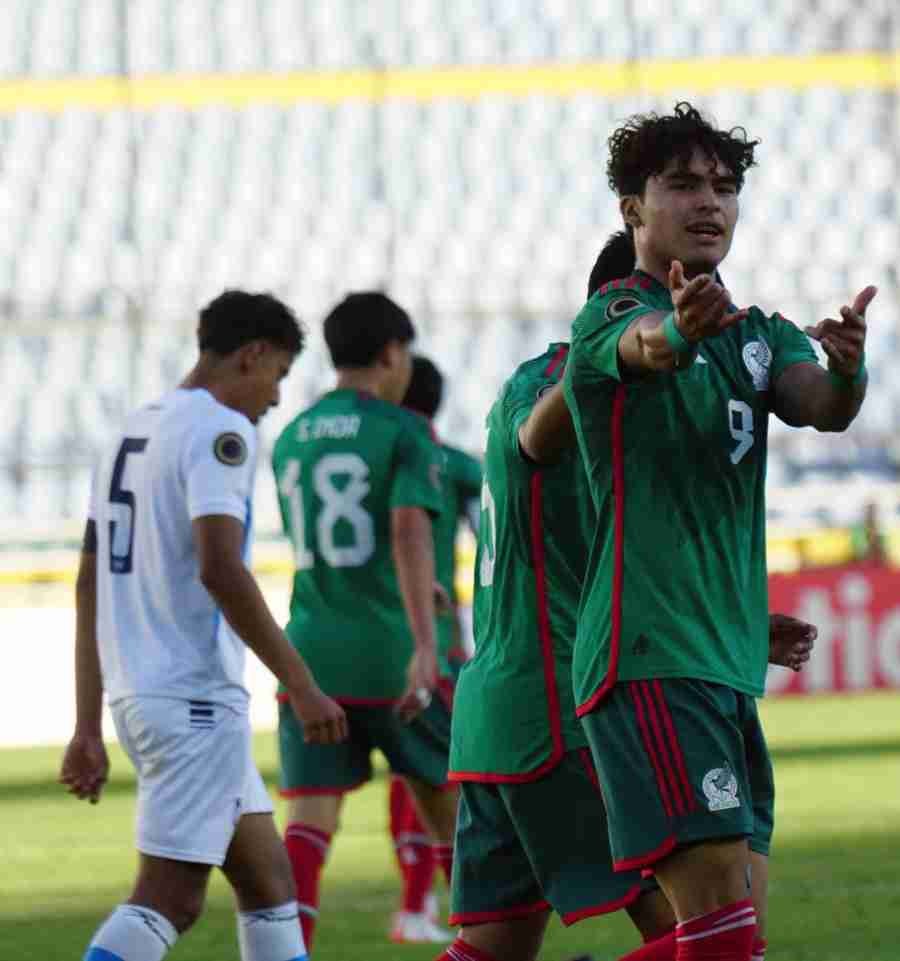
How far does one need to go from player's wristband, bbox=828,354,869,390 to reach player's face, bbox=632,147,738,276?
344mm

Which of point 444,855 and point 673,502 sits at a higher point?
point 673,502

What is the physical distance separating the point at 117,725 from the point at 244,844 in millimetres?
370

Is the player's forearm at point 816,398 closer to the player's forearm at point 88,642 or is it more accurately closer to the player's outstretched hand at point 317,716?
the player's outstretched hand at point 317,716

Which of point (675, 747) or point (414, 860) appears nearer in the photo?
point (675, 747)

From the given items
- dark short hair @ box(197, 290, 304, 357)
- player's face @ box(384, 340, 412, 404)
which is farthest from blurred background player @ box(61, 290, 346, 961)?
player's face @ box(384, 340, 412, 404)

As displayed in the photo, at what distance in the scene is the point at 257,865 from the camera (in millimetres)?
4641

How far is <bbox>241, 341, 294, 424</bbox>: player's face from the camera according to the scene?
4840mm

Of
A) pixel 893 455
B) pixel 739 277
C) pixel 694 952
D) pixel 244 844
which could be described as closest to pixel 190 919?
pixel 244 844

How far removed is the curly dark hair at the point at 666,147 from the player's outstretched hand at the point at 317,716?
139cm

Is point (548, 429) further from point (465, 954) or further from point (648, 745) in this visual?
point (465, 954)

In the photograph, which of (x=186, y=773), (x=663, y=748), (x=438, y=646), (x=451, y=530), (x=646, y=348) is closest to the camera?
(x=646, y=348)

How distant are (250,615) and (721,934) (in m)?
1.46

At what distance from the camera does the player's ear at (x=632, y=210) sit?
12.0 ft

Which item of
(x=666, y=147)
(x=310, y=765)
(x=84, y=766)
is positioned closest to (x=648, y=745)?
(x=666, y=147)
